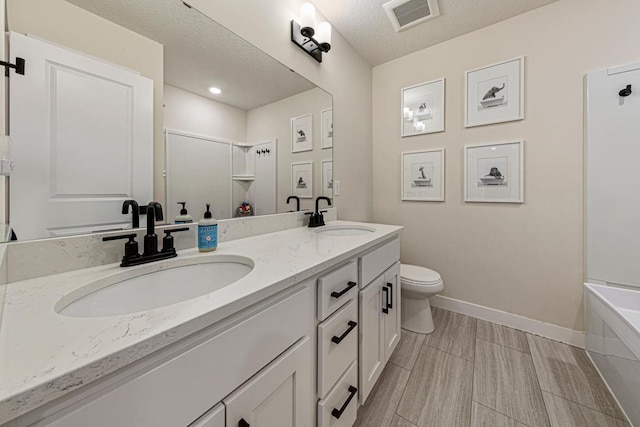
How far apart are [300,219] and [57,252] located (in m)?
1.12

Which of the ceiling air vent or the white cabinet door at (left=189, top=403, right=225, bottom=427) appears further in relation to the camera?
the ceiling air vent

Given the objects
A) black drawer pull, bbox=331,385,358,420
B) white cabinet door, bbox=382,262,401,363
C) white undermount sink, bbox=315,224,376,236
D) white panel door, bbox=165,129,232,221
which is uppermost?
white panel door, bbox=165,129,232,221

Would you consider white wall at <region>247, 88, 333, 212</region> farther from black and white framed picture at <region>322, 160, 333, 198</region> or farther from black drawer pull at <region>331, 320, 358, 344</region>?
black drawer pull at <region>331, 320, 358, 344</region>

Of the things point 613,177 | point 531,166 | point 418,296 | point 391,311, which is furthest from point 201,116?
point 613,177

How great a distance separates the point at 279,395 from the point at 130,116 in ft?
3.34

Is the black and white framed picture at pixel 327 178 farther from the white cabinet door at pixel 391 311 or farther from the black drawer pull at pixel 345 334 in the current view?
the black drawer pull at pixel 345 334

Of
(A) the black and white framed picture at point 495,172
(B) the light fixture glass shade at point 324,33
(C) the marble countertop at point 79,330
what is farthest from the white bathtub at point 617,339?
(B) the light fixture glass shade at point 324,33

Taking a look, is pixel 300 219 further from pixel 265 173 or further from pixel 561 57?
pixel 561 57

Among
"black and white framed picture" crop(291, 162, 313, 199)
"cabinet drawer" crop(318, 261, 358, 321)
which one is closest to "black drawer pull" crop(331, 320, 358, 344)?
"cabinet drawer" crop(318, 261, 358, 321)

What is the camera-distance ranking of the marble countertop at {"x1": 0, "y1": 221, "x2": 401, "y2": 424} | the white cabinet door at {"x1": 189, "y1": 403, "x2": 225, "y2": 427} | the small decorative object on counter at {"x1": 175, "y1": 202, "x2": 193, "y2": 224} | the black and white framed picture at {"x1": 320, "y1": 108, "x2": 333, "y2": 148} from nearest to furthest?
the marble countertop at {"x1": 0, "y1": 221, "x2": 401, "y2": 424}
the white cabinet door at {"x1": 189, "y1": 403, "x2": 225, "y2": 427}
the small decorative object on counter at {"x1": 175, "y1": 202, "x2": 193, "y2": 224}
the black and white framed picture at {"x1": 320, "y1": 108, "x2": 333, "y2": 148}

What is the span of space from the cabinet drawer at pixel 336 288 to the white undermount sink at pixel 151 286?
0.86 ft

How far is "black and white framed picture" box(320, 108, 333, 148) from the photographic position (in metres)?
1.78

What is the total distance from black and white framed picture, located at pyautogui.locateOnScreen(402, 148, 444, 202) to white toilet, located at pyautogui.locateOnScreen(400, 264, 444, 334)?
70 cm

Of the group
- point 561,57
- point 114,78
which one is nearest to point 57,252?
point 114,78
